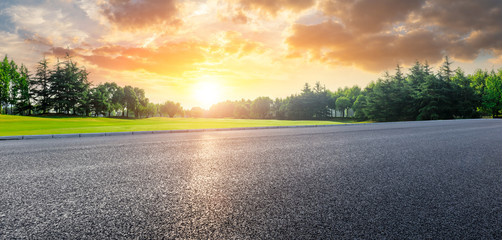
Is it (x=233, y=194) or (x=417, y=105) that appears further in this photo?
(x=417, y=105)

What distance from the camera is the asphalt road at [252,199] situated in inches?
97.3

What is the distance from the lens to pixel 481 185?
407 cm

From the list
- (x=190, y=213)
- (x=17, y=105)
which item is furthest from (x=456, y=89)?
(x=17, y=105)

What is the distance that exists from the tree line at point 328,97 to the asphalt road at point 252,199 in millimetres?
54796

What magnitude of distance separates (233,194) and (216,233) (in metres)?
1.18

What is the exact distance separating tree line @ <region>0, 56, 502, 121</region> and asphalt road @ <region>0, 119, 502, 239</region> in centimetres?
5480

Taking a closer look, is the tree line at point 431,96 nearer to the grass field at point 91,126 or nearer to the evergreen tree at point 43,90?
the grass field at point 91,126

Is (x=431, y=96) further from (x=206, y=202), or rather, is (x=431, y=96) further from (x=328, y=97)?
(x=206, y=202)

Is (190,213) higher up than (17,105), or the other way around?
(17,105)

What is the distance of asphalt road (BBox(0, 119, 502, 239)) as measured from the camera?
2471 mm

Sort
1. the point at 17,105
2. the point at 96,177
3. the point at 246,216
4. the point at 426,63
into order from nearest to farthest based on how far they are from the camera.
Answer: the point at 246,216 → the point at 96,177 → the point at 426,63 → the point at 17,105

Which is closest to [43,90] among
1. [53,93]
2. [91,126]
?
[53,93]

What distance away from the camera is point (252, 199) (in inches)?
131

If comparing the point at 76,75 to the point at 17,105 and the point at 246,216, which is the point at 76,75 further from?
the point at 246,216
